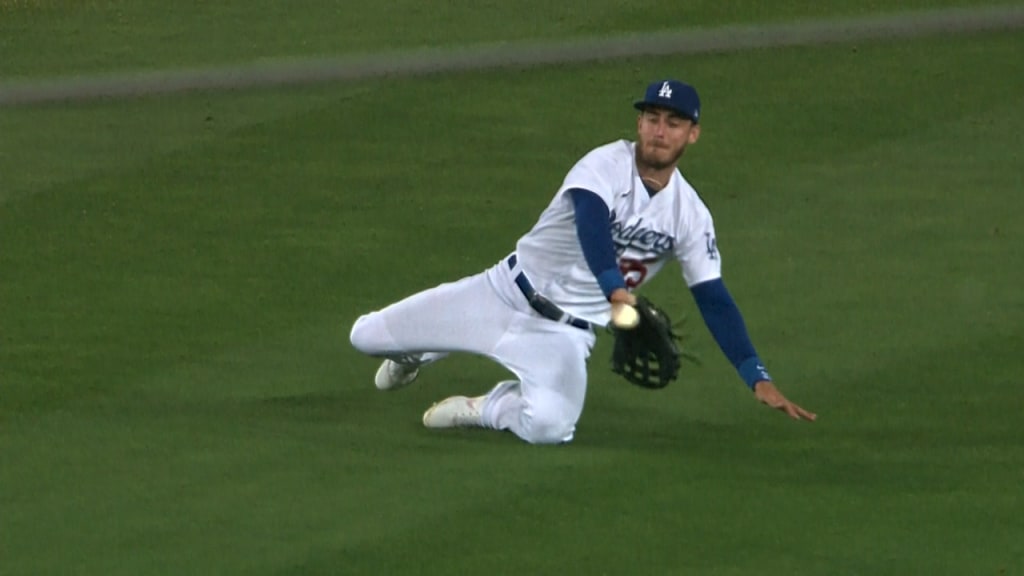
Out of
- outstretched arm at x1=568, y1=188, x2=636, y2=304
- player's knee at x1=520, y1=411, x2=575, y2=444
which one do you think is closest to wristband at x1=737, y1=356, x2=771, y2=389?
outstretched arm at x1=568, y1=188, x2=636, y2=304

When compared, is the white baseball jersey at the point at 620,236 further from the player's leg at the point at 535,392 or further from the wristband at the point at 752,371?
the wristband at the point at 752,371

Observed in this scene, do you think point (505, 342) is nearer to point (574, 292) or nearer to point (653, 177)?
point (574, 292)

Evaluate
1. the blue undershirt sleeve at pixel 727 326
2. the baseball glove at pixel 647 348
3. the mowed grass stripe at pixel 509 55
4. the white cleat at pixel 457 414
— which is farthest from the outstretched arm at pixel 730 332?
the mowed grass stripe at pixel 509 55

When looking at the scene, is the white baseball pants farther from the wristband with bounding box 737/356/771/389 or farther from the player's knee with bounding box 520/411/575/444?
the wristband with bounding box 737/356/771/389

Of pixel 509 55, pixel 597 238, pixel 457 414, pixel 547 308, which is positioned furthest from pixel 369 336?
pixel 509 55

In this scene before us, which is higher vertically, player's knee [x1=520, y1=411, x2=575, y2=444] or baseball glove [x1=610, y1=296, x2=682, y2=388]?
baseball glove [x1=610, y1=296, x2=682, y2=388]

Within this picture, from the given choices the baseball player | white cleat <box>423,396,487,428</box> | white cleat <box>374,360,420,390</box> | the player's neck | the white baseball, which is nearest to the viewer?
the white baseball

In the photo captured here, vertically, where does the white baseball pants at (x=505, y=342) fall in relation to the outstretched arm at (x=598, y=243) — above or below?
below
